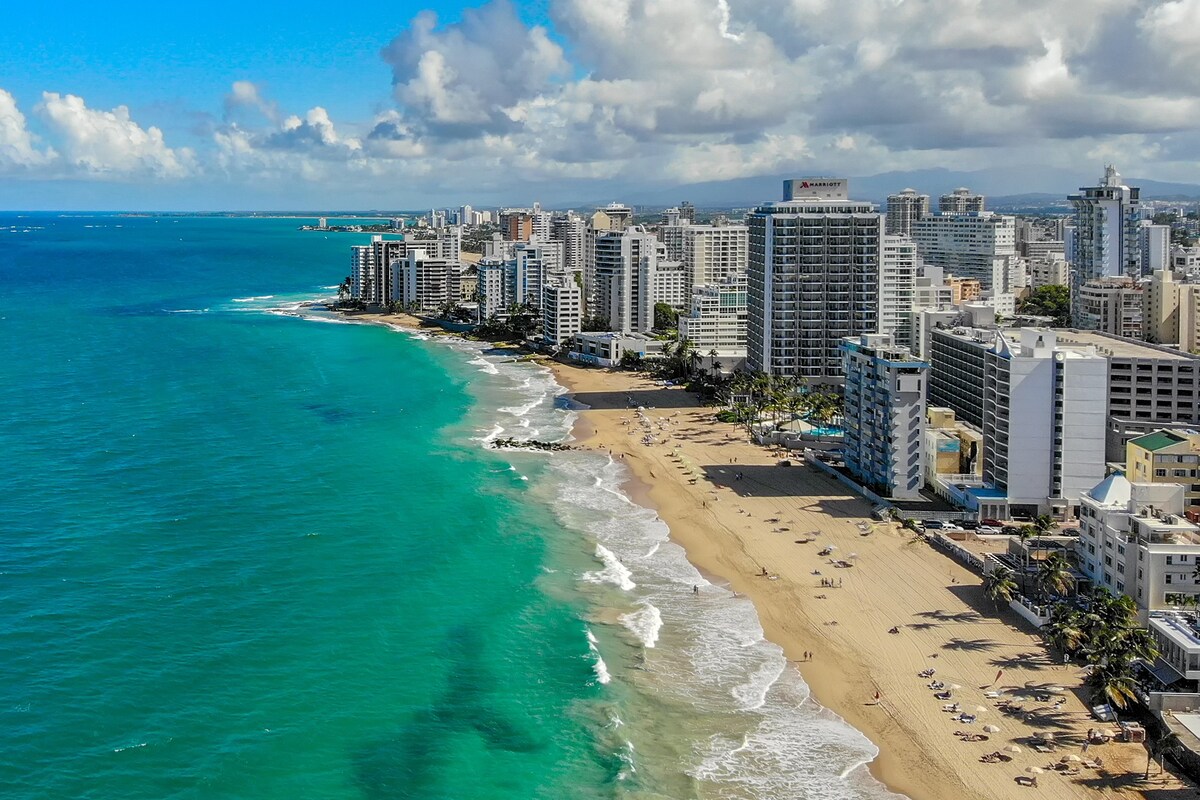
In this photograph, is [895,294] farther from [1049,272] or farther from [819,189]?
[1049,272]

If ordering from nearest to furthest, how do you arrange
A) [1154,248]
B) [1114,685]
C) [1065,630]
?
[1114,685] → [1065,630] → [1154,248]

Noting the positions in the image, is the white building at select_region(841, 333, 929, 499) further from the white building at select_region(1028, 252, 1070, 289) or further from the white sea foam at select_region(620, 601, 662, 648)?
the white building at select_region(1028, 252, 1070, 289)

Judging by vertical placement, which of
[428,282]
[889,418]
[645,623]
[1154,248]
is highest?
[1154,248]

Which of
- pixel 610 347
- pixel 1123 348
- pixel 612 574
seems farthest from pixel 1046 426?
pixel 610 347

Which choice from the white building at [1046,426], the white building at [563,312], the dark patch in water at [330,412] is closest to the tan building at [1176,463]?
the white building at [1046,426]

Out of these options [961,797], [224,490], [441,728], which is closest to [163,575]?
[224,490]

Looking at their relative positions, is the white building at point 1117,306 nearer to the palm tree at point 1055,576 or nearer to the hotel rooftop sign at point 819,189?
the hotel rooftop sign at point 819,189
